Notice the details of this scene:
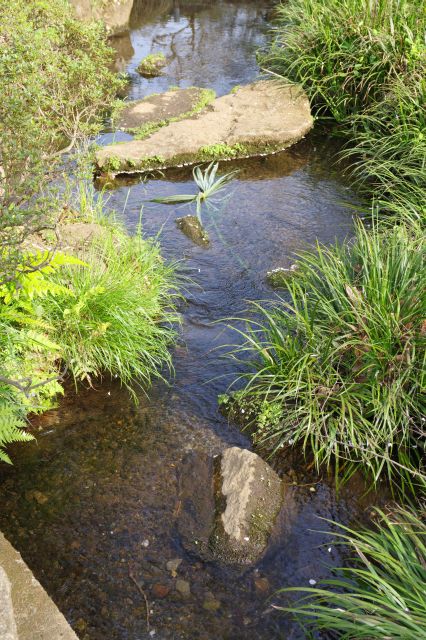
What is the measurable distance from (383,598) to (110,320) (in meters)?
2.87

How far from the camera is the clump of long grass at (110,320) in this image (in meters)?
4.77

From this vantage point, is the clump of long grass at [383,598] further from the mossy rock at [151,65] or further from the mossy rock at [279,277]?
the mossy rock at [151,65]

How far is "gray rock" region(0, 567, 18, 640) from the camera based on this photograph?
2.45 metres

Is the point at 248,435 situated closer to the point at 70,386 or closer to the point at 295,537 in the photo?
the point at 295,537

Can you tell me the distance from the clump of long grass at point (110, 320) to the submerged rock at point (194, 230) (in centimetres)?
141

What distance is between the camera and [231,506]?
3844mm

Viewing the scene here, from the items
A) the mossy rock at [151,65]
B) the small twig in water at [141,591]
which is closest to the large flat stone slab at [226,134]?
the mossy rock at [151,65]

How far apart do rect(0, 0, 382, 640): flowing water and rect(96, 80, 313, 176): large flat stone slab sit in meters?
1.46

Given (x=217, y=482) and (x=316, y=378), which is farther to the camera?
(x=316, y=378)

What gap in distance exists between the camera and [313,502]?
404 centimetres

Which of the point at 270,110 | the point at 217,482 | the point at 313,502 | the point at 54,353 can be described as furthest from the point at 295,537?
the point at 270,110

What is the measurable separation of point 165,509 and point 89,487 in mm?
546

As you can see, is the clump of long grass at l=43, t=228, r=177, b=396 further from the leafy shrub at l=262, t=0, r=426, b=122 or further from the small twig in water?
the leafy shrub at l=262, t=0, r=426, b=122

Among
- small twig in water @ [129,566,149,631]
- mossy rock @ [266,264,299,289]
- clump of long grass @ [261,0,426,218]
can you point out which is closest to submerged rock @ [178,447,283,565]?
small twig in water @ [129,566,149,631]
